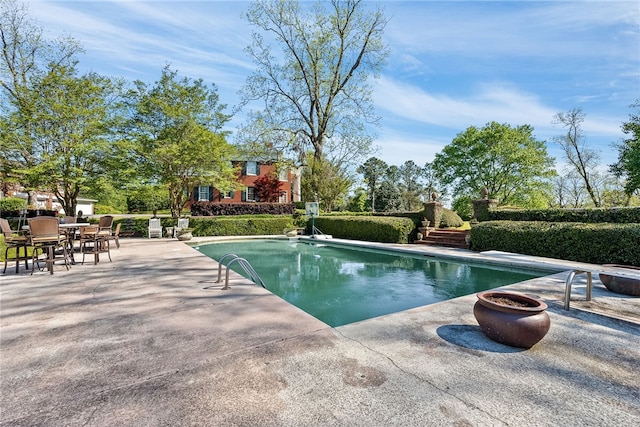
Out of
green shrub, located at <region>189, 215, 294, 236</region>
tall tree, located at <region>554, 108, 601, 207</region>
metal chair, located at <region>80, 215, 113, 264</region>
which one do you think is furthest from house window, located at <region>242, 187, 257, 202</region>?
tall tree, located at <region>554, 108, 601, 207</region>

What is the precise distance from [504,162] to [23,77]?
94.4ft

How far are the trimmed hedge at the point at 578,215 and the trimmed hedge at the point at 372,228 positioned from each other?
3.66 m

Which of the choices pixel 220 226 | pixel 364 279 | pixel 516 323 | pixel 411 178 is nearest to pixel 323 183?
pixel 220 226

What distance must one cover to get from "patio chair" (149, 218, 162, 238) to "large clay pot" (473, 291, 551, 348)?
14.9m

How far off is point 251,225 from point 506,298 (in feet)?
46.2

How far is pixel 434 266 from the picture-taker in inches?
328

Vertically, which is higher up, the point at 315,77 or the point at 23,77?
the point at 315,77

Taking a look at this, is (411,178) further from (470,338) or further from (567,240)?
(470,338)

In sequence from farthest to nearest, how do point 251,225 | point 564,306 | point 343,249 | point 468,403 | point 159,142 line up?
point 251,225, point 159,142, point 343,249, point 564,306, point 468,403

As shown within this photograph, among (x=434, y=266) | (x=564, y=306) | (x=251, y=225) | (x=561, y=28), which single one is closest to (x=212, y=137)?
(x=251, y=225)

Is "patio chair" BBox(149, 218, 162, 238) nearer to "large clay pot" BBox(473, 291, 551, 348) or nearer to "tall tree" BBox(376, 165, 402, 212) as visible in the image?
"large clay pot" BBox(473, 291, 551, 348)

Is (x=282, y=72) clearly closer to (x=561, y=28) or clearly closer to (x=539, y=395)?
(x=561, y=28)

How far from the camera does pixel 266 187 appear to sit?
84.4 ft

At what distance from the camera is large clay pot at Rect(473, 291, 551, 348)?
8.66 ft
